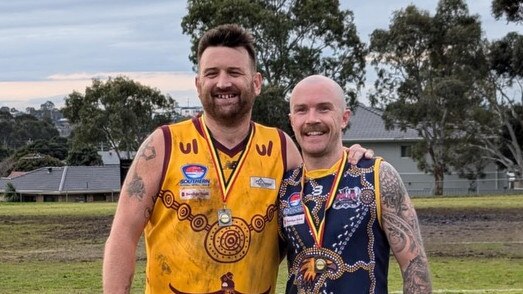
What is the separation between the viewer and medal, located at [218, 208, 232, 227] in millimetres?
3979

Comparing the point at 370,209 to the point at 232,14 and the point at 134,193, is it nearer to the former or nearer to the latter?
the point at 134,193

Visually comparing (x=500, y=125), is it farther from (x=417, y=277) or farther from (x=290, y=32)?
(x=417, y=277)

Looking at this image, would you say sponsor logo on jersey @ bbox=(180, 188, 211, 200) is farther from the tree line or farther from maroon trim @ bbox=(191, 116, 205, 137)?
the tree line

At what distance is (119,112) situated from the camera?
206 ft

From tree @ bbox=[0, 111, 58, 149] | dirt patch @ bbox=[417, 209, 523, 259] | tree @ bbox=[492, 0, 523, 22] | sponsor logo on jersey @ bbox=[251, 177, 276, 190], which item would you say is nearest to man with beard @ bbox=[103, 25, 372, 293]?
sponsor logo on jersey @ bbox=[251, 177, 276, 190]

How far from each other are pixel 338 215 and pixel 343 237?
0.09 meters

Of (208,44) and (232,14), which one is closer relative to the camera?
(208,44)

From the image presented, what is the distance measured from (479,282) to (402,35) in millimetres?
41249

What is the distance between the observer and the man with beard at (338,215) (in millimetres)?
3795

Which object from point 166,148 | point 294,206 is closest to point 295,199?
point 294,206

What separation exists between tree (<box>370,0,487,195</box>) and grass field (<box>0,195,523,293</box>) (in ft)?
62.8

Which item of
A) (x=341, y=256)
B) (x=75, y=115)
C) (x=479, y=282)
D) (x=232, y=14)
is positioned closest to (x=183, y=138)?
(x=341, y=256)

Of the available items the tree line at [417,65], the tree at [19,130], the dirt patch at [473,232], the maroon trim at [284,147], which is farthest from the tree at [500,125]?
the tree at [19,130]

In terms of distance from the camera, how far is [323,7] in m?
52.2
